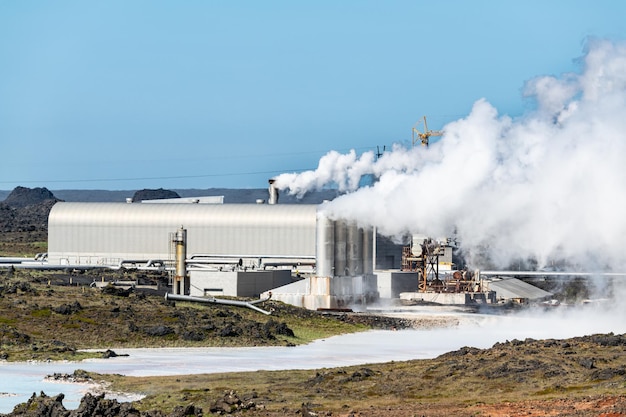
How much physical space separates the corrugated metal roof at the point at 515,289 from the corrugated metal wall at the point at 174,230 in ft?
64.9

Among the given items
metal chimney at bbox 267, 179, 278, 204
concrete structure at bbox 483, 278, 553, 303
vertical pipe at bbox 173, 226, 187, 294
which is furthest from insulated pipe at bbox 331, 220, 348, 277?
metal chimney at bbox 267, 179, 278, 204

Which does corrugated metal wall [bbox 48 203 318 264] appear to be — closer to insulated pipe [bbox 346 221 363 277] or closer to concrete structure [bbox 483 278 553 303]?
concrete structure [bbox 483 278 553 303]

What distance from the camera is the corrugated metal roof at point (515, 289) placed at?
12531cm

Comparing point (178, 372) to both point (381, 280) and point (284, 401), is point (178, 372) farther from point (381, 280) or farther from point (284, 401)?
point (381, 280)

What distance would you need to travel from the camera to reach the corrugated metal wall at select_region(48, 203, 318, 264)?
131m

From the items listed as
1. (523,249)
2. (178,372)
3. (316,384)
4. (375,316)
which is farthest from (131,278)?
(316,384)

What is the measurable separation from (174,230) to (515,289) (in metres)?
37.3

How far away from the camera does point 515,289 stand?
129625mm

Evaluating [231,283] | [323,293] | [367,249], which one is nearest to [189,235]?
[231,283]

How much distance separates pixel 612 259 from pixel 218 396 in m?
26.0

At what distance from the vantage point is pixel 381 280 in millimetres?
114312

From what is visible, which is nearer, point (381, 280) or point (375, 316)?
point (375, 316)

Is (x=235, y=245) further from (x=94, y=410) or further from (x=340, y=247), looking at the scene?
(x=94, y=410)

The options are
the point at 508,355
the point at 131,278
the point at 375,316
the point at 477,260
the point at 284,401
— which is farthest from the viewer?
the point at 477,260
